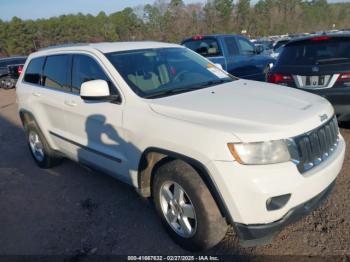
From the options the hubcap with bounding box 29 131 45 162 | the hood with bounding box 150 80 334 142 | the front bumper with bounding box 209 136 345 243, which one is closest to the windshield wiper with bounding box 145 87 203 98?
the hood with bounding box 150 80 334 142

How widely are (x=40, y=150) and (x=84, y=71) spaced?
1.99m

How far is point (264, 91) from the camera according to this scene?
3.36 m

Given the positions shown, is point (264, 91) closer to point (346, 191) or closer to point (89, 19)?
point (346, 191)

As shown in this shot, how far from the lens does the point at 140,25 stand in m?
55.3

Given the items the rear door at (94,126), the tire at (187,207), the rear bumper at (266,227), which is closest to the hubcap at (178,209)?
the tire at (187,207)

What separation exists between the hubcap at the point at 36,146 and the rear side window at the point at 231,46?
215 inches

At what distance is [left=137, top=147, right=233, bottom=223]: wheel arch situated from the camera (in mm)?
2506

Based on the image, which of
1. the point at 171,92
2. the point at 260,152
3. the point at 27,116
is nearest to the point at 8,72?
the point at 27,116

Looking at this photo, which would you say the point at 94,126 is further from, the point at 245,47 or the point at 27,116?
the point at 245,47

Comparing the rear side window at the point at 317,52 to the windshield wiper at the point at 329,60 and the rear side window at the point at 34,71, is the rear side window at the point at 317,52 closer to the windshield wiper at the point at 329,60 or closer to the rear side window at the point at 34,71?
the windshield wiper at the point at 329,60

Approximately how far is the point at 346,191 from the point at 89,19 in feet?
194

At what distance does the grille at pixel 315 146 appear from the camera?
251cm

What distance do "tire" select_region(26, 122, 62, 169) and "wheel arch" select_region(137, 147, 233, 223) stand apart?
230cm

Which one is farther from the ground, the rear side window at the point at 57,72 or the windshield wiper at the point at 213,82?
the rear side window at the point at 57,72
